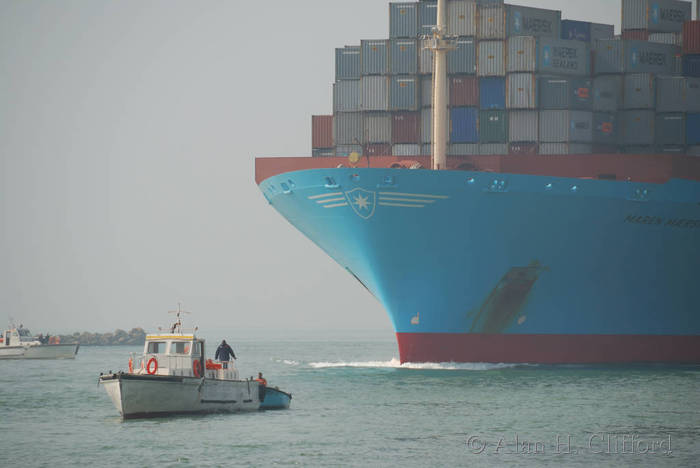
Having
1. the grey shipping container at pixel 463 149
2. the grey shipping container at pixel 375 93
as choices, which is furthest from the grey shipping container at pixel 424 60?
the grey shipping container at pixel 463 149

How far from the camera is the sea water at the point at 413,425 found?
2432 centimetres

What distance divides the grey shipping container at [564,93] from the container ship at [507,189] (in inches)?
2.7

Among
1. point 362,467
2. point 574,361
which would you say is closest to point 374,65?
point 574,361

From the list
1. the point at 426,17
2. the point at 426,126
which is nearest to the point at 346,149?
the point at 426,126

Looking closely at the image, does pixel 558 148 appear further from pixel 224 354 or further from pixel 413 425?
pixel 224 354

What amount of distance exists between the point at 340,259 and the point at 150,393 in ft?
66.4

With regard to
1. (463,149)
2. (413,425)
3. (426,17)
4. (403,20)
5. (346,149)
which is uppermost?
(426,17)

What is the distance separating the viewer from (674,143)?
165 ft

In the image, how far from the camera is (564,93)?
159 ft

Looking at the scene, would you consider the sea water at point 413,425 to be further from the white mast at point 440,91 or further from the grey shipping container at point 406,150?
the grey shipping container at point 406,150

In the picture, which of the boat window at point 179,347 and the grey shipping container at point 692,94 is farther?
the grey shipping container at point 692,94

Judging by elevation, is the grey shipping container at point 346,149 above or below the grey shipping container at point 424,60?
below

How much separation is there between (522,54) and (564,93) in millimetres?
2702

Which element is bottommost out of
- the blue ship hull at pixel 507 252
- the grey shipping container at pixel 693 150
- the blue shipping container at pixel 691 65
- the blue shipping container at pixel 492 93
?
the blue ship hull at pixel 507 252
